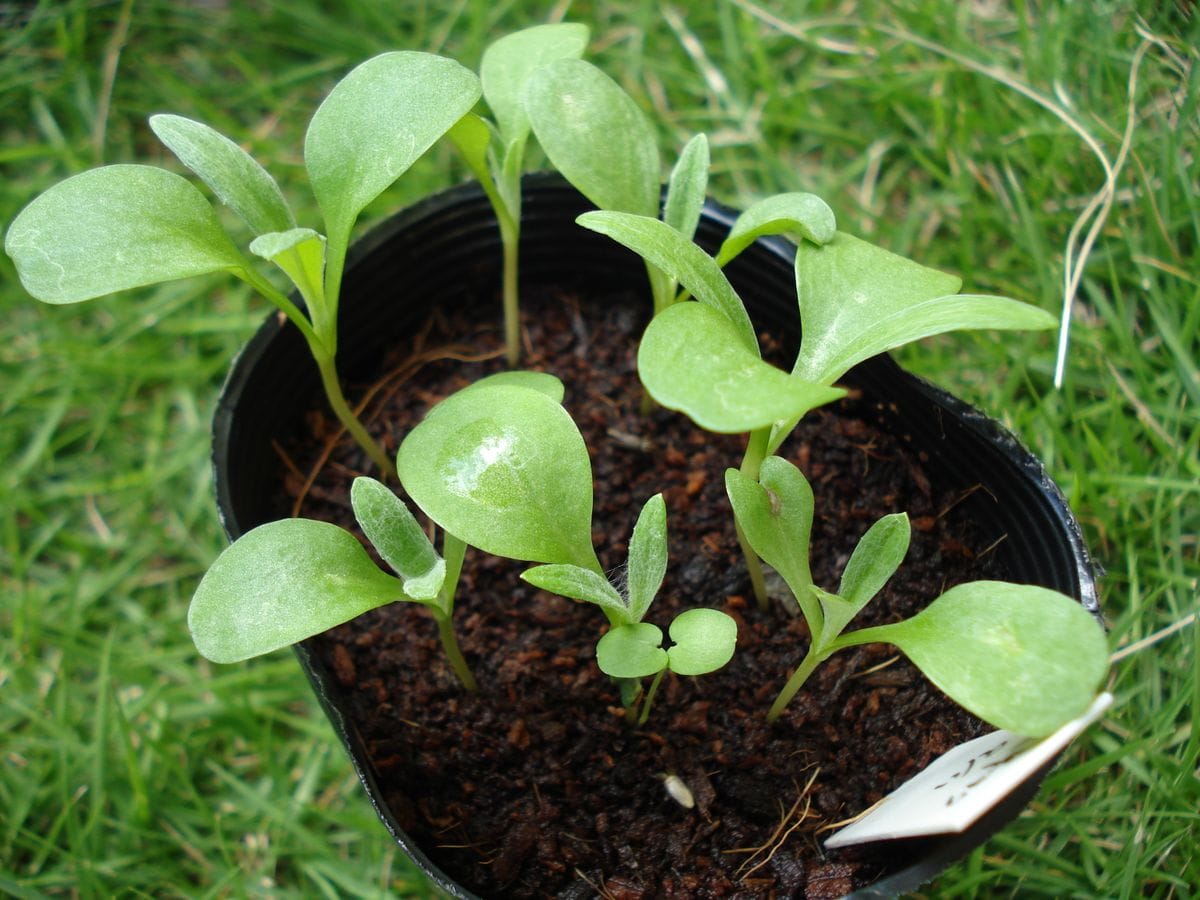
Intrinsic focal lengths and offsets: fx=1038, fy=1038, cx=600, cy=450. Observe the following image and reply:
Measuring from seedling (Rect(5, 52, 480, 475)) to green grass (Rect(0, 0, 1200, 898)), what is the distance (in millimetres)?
549

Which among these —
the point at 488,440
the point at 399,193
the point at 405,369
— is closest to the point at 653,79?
the point at 399,193

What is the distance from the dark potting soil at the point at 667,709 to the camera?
0.80m

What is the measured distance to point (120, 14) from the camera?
61.4 inches

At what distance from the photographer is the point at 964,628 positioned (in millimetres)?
652

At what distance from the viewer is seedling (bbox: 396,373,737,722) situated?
68cm

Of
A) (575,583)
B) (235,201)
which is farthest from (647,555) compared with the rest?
(235,201)

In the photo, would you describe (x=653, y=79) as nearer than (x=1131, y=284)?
No

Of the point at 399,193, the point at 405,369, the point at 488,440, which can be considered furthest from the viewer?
the point at 399,193

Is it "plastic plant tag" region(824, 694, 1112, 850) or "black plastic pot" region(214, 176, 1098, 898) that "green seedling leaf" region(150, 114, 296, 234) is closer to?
"black plastic pot" region(214, 176, 1098, 898)

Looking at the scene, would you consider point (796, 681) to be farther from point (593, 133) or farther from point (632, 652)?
point (593, 133)

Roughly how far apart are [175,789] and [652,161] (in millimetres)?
809

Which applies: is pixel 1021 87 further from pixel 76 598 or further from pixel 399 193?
pixel 76 598

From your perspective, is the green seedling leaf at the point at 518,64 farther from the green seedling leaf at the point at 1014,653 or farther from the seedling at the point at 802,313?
the green seedling leaf at the point at 1014,653

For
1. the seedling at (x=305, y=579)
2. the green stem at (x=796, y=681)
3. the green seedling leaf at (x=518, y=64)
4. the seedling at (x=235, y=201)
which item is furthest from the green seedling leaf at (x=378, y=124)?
the green stem at (x=796, y=681)
